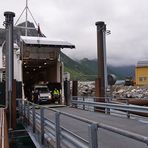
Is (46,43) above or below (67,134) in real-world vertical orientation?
above

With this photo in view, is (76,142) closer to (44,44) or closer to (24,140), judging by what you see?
(24,140)

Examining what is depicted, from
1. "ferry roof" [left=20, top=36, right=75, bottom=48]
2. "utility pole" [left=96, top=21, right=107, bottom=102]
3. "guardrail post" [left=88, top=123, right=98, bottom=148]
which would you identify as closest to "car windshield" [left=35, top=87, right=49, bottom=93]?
"ferry roof" [left=20, top=36, right=75, bottom=48]

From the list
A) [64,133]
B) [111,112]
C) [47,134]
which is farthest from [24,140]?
[64,133]

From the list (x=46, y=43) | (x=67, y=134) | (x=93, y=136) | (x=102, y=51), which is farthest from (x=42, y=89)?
(x=93, y=136)

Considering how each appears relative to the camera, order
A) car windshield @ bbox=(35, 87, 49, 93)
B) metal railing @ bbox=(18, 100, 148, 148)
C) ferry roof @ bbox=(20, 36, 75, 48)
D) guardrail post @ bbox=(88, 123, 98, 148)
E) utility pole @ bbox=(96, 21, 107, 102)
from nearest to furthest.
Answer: metal railing @ bbox=(18, 100, 148, 148) < guardrail post @ bbox=(88, 123, 98, 148) < utility pole @ bbox=(96, 21, 107, 102) < ferry roof @ bbox=(20, 36, 75, 48) < car windshield @ bbox=(35, 87, 49, 93)

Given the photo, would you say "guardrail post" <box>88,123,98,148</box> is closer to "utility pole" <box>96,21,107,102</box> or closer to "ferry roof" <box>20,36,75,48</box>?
"utility pole" <box>96,21,107,102</box>

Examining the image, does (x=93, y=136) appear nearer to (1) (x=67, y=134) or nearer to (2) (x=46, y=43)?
(1) (x=67, y=134)

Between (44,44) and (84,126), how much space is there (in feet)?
53.7

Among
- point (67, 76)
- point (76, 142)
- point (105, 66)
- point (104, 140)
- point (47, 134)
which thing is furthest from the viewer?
point (67, 76)

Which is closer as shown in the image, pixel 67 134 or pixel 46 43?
pixel 67 134

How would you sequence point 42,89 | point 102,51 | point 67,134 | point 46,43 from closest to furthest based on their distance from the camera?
point 67,134
point 102,51
point 46,43
point 42,89

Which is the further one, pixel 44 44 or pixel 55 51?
pixel 55 51

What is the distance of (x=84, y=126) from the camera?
12.0 m

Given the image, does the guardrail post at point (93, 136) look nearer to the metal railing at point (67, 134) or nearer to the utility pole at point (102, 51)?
the metal railing at point (67, 134)
